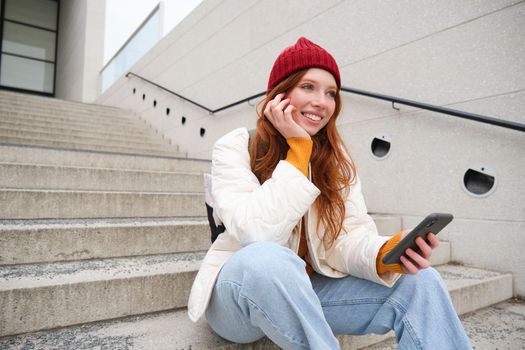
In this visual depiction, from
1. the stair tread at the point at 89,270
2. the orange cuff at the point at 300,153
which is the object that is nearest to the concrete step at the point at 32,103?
the stair tread at the point at 89,270

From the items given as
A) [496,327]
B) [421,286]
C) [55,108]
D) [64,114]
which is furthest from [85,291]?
[55,108]

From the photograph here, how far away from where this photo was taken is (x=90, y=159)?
2838mm

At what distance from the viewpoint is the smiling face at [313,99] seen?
4.04 ft

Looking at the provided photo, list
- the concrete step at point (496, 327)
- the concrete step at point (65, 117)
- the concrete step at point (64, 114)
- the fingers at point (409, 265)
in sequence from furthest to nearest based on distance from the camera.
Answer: the concrete step at point (64, 114) < the concrete step at point (65, 117) < the concrete step at point (496, 327) < the fingers at point (409, 265)

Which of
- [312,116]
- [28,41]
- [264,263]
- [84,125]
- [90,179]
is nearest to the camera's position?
[264,263]

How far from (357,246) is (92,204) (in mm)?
1571

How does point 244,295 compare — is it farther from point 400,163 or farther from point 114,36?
point 114,36

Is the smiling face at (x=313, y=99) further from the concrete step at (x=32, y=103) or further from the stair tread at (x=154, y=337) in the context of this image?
the concrete step at (x=32, y=103)

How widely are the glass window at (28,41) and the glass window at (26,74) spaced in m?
0.27

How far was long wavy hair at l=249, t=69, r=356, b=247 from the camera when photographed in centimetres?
120

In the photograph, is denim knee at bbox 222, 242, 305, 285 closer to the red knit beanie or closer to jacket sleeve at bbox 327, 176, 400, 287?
jacket sleeve at bbox 327, 176, 400, 287

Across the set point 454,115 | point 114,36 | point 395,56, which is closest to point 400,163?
point 454,115

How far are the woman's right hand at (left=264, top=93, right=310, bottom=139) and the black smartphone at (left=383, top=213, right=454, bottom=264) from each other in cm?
46

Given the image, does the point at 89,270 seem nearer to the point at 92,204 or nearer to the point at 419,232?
the point at 92,204
